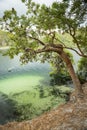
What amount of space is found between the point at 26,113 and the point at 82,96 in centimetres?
769

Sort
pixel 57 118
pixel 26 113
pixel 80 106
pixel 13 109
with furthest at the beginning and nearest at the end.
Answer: pixel 13 109
pixel 26 113
pixel 80 106
pixel 57 118

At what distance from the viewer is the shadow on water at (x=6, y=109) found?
24947 mm

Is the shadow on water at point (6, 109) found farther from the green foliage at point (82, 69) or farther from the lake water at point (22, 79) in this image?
the green foliage at point (82, 69)

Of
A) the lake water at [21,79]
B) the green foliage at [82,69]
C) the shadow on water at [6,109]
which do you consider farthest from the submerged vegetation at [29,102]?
the green foliage at [82,69]

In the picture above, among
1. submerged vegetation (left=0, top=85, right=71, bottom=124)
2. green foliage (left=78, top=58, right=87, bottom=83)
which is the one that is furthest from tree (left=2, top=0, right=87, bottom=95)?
green foliage (left=78, top=58, right=87, bottom=83)

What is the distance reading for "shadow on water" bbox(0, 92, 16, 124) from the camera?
24947 millimetres

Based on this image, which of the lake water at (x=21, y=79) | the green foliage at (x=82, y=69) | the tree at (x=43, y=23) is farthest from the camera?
the green foliage at (x=82, y=69)

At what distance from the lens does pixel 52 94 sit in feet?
111

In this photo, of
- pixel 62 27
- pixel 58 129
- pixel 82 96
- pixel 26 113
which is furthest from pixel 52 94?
pixel 58 129

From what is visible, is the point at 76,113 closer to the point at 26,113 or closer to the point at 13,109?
the point at 26,113

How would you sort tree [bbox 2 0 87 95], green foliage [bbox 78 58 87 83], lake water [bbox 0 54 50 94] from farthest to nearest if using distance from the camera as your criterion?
green foliage [bbox 78 58 87 83] < lake water [bbox 0 54 50 94] < tree [bbox 2 0 87 95]

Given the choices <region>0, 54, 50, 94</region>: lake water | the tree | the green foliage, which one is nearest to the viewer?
the tree

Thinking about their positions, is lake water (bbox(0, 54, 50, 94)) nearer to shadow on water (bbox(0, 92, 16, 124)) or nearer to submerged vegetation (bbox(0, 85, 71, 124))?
submerged vegetation (bbox(0, 85, 71, 124))

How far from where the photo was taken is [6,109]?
2841 centimetres
